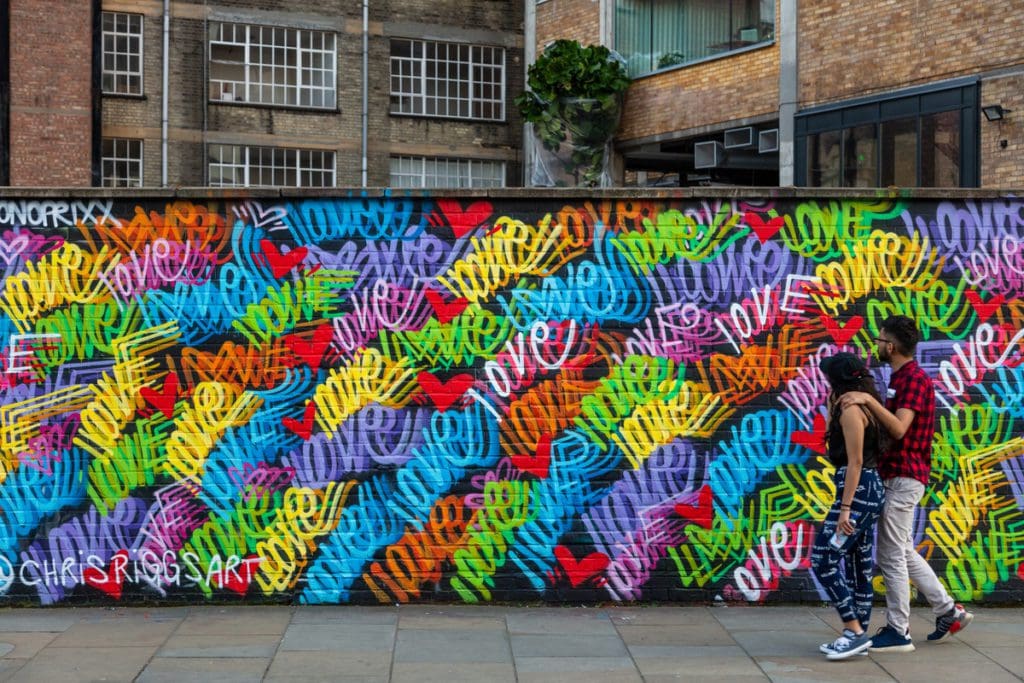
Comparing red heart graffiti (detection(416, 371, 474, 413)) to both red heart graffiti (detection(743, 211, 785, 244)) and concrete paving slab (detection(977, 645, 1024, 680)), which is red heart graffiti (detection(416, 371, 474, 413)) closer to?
red heart graffiti (detection(743, 211, 785, 244))

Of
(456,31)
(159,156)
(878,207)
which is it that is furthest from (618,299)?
(456,31)

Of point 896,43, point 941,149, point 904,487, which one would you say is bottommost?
point 904,487

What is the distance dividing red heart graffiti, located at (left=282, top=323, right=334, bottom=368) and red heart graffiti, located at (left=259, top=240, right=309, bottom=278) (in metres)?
0.44

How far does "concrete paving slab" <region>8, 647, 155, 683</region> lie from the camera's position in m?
7.02

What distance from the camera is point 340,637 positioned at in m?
8.07

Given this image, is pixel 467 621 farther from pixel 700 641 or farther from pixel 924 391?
pixel 924 391

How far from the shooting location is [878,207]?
30.1ft

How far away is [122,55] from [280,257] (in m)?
30.7

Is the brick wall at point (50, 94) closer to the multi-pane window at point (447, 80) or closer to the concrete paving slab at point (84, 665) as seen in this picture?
the multi-pane window at point (447, 80)

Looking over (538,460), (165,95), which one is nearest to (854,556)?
(538,460)

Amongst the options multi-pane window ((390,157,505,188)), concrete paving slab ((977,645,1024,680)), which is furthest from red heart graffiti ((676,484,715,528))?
multi-pane window ((390,157,505,188))

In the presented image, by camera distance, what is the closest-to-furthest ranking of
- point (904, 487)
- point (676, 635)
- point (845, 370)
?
point (845, 370), point (904, 487), point (676, 635)

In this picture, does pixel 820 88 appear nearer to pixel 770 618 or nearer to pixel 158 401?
pixel 770 618

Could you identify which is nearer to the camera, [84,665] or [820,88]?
Answer: [84,665]
